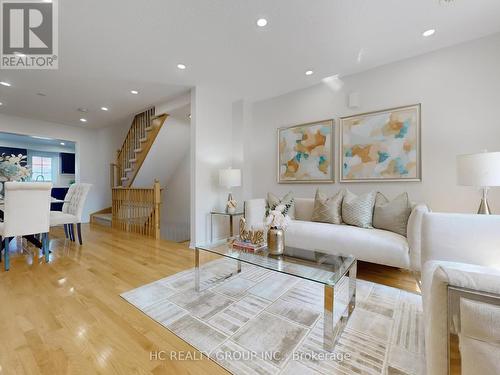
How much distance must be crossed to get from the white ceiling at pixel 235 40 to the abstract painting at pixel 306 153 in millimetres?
727

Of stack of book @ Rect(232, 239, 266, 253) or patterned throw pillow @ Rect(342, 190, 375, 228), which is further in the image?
patterned throw pillow @ Rect(342, 190, 375, 228)

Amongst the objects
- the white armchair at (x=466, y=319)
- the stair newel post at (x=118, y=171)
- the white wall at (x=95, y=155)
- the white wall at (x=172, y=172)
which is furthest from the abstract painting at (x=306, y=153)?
the white wall at (x=95, y=155)

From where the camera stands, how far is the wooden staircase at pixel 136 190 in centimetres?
416

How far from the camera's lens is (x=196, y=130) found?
339cm

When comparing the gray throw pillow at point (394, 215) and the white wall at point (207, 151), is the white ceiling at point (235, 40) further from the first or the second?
the gray throw pillow at point (394, 215)

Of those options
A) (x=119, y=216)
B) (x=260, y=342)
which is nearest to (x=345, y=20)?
(x=260, y=342)

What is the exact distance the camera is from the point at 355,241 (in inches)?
89.0

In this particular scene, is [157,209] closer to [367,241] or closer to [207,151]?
[207,151]

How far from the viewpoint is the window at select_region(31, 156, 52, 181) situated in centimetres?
766

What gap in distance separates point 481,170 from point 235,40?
259 centimetres

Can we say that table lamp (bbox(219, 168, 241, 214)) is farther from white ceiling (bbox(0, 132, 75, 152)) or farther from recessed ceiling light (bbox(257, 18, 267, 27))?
white ceiling (bbox(0, 132, 75, 152))

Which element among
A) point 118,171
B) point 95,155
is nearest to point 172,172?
point 118,171

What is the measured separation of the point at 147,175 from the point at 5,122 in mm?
3062

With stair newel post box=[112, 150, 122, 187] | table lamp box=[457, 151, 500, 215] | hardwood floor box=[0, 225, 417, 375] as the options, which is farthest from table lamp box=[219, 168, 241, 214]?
stair newel post box=[112, 150, 122, 187]
